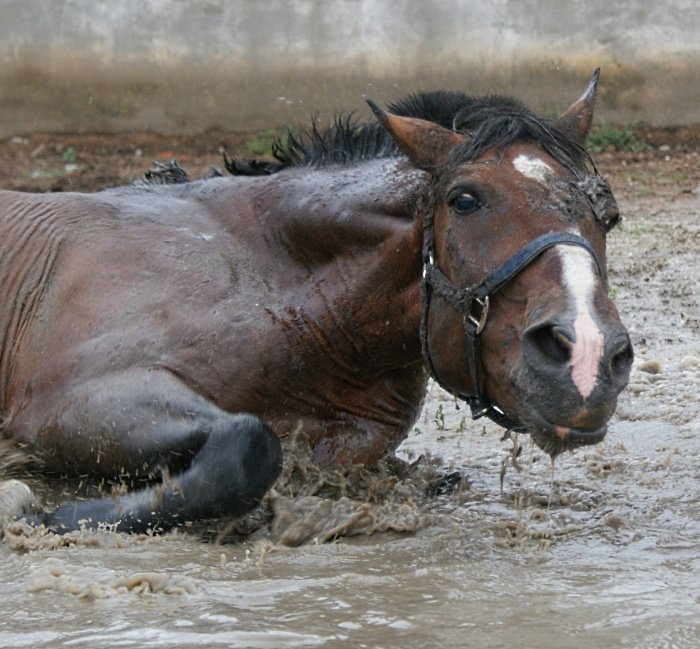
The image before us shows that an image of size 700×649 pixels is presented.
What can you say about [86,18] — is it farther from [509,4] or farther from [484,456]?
[484,456]

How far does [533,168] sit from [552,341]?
2.18ft

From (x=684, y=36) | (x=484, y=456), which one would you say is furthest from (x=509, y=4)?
(x=484, y=456)

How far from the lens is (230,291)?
4.96 m

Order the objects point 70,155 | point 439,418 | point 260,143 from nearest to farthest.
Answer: point 439,418, point 70,155, point 260,143

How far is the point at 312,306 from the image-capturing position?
492cm

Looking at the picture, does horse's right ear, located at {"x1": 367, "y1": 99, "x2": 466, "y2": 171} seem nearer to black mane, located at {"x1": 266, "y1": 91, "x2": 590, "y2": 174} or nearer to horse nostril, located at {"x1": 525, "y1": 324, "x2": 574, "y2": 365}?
black mane, located at {"x1": 266, "y1": 91, "x2": 590, "y2": 174}

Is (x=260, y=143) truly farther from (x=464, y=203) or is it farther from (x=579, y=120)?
(x=464, y=203)

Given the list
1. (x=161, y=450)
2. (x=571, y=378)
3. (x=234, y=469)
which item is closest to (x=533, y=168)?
(x=571, y=378)

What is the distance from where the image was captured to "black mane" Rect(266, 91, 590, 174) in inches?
175

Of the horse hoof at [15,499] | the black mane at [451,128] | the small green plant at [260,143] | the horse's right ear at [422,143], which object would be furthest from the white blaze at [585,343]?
the small green plant at [260,143]

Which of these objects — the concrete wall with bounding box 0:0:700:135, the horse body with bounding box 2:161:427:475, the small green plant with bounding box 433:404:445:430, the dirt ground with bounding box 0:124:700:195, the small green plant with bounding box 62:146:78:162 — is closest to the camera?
the horse body with bounding box 2:161:427:475

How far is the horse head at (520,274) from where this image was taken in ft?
12.9

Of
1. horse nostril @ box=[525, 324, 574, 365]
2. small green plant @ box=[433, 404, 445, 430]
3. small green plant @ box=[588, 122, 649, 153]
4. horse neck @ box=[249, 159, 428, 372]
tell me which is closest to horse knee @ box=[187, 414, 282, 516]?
horse neck @ box=[249, 159, 428, 372]

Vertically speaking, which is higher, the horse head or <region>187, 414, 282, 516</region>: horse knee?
the horse head
